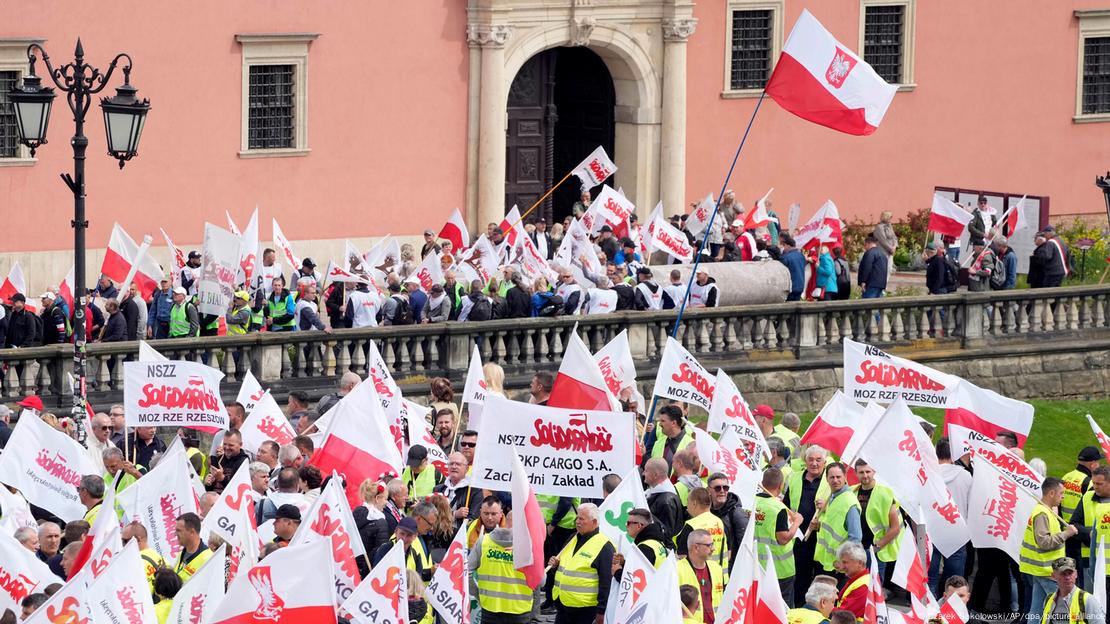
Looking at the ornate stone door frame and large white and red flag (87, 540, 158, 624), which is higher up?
the ornate stone door frame

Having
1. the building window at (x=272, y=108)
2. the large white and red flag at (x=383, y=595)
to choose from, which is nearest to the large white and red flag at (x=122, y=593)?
the large white and red flag at (x=383, y=595)

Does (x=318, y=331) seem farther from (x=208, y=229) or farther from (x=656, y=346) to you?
(x=656, y=346)

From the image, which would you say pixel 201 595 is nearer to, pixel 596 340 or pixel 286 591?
pixel 286 591

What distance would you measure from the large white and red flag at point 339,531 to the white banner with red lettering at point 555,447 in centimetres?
182

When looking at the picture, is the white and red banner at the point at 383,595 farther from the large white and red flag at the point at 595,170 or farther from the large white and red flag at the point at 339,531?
the large white and red flag at the point at 595,170

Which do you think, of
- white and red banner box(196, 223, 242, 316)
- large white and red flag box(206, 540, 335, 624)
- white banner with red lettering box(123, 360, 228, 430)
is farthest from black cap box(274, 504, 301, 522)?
white and red banner box(196, 223, 242, 316)

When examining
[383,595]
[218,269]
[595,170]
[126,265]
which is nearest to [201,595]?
[383,595]

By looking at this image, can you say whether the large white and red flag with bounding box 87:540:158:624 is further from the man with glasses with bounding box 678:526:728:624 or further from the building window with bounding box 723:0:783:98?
the building window with bounding box 723:0:783:98

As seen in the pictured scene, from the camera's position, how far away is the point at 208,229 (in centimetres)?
2592

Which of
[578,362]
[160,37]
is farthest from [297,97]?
[578,362]

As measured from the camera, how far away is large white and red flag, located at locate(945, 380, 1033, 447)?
21109mm

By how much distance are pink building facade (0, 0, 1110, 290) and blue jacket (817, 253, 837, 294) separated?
7135 millimetres

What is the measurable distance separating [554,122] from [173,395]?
1770 cm

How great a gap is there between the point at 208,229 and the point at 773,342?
23.1ft
